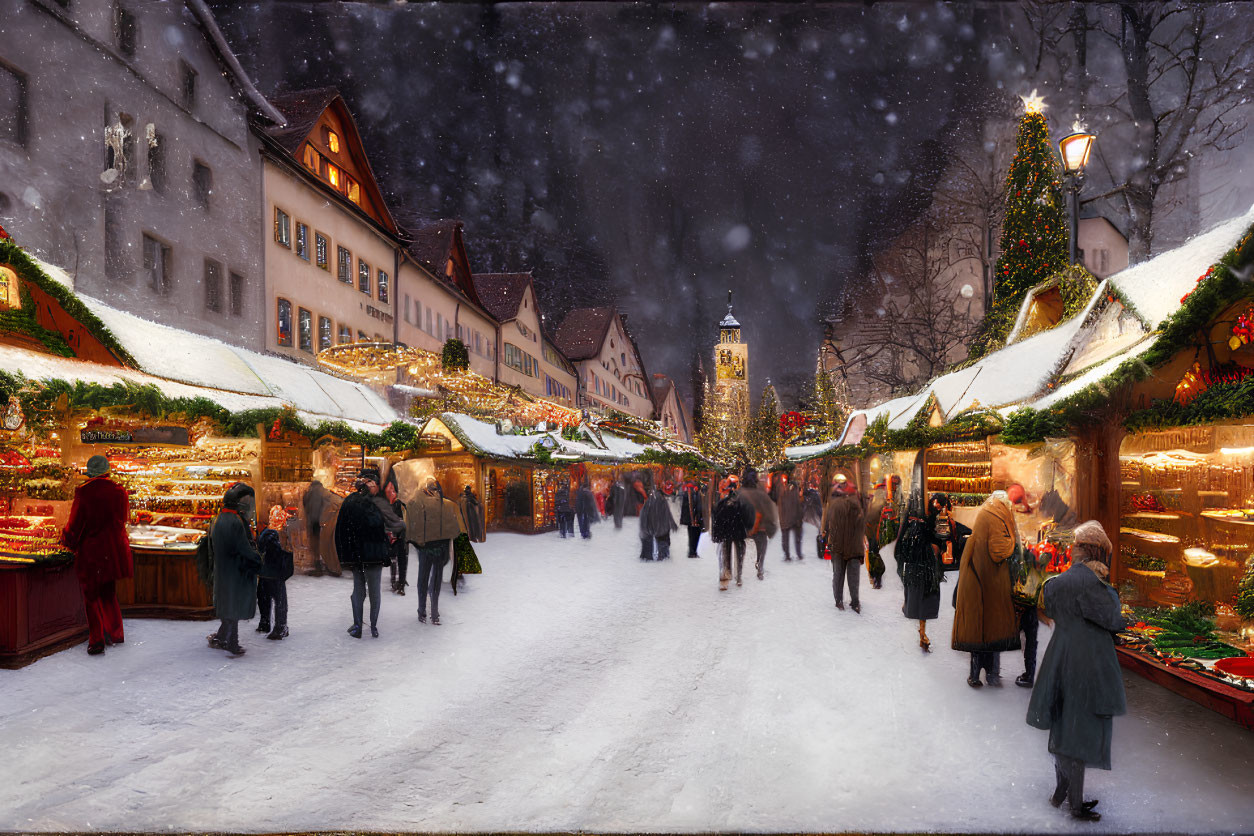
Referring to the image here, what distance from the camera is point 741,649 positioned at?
7664 millimetres

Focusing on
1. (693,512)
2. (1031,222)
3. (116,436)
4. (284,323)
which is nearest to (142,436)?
(116,436)

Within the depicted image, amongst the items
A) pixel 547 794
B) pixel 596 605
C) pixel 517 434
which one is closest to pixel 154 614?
pixel 596 605

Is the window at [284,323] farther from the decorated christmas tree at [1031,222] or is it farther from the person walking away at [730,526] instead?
the decorated christmas tree at [1031,222]

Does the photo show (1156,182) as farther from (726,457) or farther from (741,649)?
(726,457)

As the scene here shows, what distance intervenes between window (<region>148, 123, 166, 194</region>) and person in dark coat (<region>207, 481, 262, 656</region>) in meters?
7.19

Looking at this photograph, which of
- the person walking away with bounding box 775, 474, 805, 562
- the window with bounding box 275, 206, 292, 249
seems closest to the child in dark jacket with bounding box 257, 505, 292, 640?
the window with bounding box 275, 206, 292, 249

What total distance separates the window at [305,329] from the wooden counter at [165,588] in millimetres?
8676

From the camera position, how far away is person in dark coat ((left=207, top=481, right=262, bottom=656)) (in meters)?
7.23

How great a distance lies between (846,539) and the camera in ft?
31.9

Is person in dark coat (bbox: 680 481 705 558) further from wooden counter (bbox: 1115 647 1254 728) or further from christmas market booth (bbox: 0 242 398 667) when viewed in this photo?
wooden counter (bbox: 1115 647 1254 728)

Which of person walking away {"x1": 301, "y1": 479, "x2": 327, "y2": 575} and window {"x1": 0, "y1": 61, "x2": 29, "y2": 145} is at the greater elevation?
window {"x1": 0, "y1": 61, "x2": 29, "y2": 145}

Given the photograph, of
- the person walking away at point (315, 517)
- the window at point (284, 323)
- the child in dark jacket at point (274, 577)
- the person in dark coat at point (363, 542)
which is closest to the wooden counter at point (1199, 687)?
the person in dark coat at point (363, 542)

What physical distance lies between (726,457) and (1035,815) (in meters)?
40.7

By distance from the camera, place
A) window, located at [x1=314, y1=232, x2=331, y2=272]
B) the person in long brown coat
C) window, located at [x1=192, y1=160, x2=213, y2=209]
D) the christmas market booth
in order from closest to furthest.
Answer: the person in long brown coat
the christmas market booth
window, located at [x1=192, y1=160, x2=213, y2=209]
window, located at [x1=314, y1=232, x2=331, y2=272]
